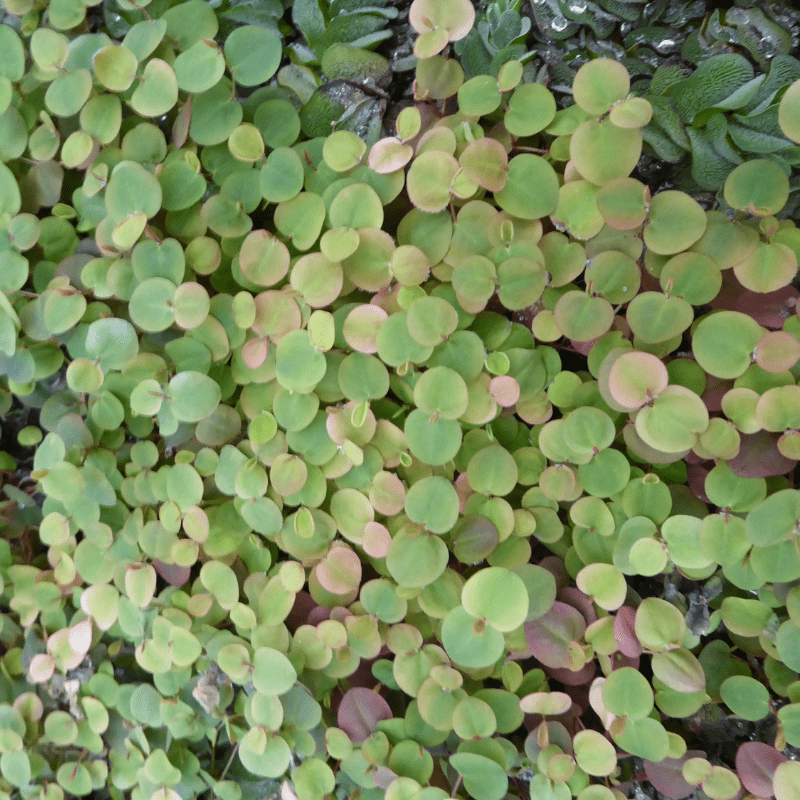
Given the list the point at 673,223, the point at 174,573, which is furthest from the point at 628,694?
the point at 174,573

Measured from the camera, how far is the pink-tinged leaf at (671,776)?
0.66 m

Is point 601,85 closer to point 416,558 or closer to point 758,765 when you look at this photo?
point 416,558

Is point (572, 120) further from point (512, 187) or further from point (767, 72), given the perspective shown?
point (767, 72)

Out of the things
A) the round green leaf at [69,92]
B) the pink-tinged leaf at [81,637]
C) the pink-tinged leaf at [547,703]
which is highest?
the round green leaf at [69,92]

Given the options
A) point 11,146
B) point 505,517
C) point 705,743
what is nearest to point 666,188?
point 505,517

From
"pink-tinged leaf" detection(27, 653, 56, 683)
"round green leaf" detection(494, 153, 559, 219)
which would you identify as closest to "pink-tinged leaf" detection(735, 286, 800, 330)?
"round green leaf" detection(494, 153, 559, 219)

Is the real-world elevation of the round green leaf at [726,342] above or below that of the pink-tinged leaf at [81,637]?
above

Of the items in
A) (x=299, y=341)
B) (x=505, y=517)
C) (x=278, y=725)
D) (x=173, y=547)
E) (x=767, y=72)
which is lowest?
(x=278, y=725)

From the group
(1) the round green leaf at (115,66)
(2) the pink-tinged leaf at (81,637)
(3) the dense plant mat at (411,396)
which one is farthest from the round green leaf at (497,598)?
(1) the round green leaf at (115,66)

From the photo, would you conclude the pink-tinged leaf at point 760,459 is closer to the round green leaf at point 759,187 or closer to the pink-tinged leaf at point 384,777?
the round green leaf at point 759,187

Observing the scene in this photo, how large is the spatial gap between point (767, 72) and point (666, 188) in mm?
144

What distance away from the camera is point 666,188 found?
2.29 ft

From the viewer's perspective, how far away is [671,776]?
2.17 feet

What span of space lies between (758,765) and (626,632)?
0.62ft
